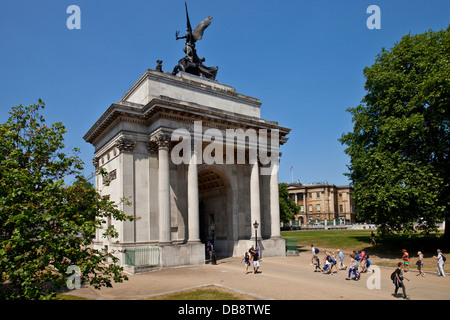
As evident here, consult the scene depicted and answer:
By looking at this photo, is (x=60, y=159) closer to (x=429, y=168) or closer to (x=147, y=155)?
(x=147, y=155)

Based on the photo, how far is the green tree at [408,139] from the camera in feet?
88.8

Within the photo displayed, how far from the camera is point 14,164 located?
11.4 metres

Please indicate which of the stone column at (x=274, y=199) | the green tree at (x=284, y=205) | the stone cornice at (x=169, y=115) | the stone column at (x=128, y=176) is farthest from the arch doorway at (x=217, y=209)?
the green tree at (x=284, y=205)

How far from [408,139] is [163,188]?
20011 mm

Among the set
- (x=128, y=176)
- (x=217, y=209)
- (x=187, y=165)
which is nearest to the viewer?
(x=128, y=176)

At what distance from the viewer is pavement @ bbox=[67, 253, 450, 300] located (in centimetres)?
1506

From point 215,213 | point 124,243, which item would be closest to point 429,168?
point 215,213

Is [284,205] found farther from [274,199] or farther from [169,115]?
[169,115]

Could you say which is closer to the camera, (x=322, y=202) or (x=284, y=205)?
(x=284, y=205)

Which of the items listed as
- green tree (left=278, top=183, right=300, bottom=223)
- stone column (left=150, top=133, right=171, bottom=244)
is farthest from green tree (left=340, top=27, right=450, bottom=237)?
green tree (left=278, top=183, right=300, bottom=223)

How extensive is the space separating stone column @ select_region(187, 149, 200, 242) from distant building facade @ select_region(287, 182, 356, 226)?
9358cm

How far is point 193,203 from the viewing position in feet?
86.3

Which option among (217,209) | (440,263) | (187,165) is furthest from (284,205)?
(440,263)

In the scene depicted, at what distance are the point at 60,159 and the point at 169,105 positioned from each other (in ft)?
44.3
